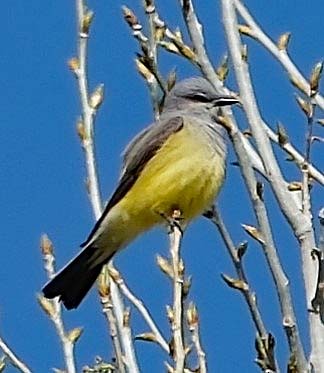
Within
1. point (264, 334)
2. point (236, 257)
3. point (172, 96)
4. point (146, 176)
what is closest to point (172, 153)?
point (146, 176)

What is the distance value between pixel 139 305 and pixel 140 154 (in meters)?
1.61

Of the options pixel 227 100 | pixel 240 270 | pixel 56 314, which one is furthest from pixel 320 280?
pixel 227 100

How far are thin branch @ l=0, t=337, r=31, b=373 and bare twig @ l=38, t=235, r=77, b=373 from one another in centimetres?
15

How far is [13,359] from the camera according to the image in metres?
3.98

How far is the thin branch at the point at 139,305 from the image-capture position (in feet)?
13.1

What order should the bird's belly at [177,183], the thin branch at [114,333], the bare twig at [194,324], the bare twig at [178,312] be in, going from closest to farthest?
the bare twig at [178,312]
the thin branch at [114,333]
the bare twig at [194,324]
the bird's belly at [177,183]

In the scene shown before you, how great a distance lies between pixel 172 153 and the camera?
18.5ft

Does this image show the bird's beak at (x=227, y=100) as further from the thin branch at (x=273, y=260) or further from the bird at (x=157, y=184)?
the thin branch at (x=273, y=260)

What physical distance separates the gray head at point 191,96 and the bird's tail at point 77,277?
952mm

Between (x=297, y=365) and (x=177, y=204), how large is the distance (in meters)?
2.13

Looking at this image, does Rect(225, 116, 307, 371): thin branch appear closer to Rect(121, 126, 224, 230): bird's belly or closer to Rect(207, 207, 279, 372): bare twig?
Rect(207, 207, 279, 372): bare twig

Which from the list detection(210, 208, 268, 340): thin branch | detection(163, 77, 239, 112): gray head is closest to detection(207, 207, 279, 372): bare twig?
detection(210, 208, 268, 340): thin branch

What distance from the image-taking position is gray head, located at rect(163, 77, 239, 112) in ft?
19.7

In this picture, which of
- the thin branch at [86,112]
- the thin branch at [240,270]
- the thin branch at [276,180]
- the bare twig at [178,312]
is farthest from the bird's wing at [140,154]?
the bare twig at [178,312]
